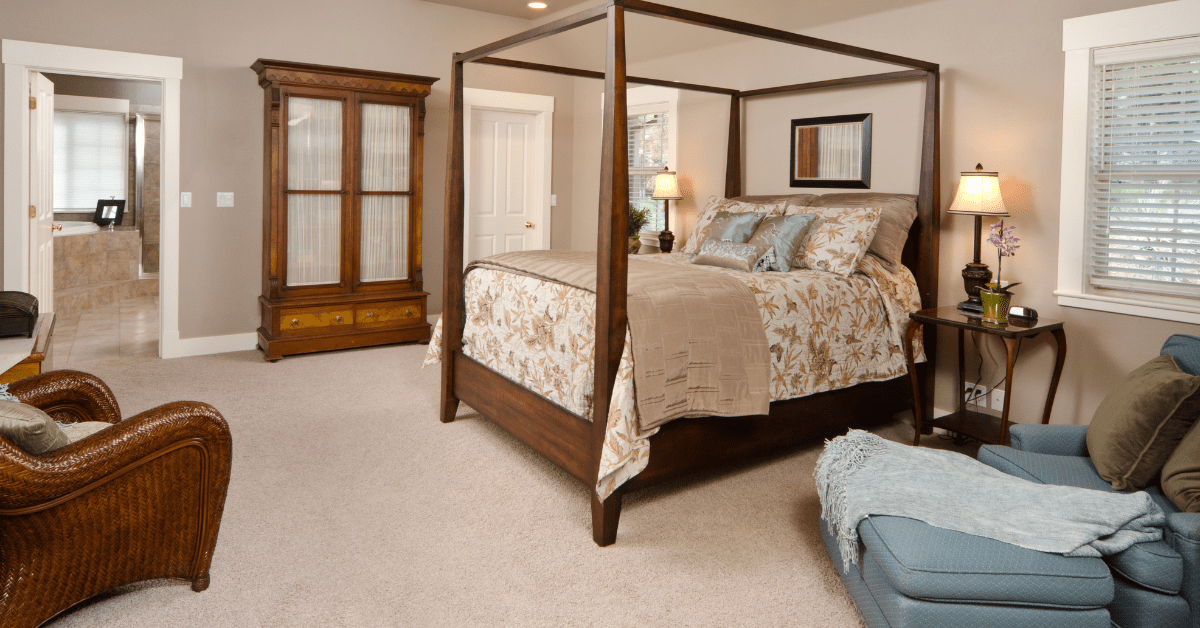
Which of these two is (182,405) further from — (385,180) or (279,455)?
(385,180)

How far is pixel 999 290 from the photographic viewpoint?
3338 millimetres

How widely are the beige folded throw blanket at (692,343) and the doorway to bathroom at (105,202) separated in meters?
5.44

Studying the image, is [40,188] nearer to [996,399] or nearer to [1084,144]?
[996,399]

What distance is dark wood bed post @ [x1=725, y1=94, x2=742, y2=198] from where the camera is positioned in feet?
16.9

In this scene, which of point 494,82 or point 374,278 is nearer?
point 374,278

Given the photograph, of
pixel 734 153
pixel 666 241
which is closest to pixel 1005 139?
pixel 734 153

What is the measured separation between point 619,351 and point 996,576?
1.31 meters

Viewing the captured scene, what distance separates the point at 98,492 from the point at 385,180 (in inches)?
156

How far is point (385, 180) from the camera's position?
5.57 m

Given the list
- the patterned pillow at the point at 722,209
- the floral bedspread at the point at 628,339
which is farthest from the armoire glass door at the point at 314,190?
the patterned pillow at the point at 722,209

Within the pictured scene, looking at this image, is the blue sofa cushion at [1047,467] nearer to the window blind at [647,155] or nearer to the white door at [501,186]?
the window blind at [647,155]

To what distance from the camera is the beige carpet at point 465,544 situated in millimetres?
2195

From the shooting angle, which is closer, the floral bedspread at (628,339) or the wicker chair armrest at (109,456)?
the wicker chair armrest at (109,456)

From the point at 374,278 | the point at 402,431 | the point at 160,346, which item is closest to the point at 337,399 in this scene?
the point at 402,431
